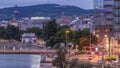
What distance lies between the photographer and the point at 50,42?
269ft

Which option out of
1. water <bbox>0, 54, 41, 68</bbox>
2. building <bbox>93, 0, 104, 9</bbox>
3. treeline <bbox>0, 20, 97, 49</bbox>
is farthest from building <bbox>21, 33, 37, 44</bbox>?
building <bbox>93, 0, 104, 9</bbox>

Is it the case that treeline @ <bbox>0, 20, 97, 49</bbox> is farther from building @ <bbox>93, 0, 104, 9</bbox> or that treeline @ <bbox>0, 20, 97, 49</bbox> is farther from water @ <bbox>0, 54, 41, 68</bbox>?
building @ <bbox>93, 0, 104, 9</bbox>

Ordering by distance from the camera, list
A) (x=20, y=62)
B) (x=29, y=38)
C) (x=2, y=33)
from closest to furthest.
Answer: (x=20, y=62) → (x=2, y=33) → (x=29, y=38)

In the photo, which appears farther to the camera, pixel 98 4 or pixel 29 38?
pixel 29 38

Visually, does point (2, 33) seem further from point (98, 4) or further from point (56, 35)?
point (98, 4)

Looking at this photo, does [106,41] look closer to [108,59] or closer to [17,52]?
[108,59]

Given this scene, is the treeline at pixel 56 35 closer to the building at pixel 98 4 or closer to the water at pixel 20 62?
the water at pixel 20 62

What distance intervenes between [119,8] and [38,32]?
104 meters

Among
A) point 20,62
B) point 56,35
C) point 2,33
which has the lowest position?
point 2,33

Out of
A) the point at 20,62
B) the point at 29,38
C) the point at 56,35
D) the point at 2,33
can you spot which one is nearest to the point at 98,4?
the point at 20,62

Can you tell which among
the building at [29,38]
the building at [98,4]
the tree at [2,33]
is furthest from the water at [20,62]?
the building at [29,38]

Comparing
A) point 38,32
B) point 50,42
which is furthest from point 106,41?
point 38,32

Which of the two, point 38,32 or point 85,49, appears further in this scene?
point 38,32

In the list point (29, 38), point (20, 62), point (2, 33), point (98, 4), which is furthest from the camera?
point (29, 38)
